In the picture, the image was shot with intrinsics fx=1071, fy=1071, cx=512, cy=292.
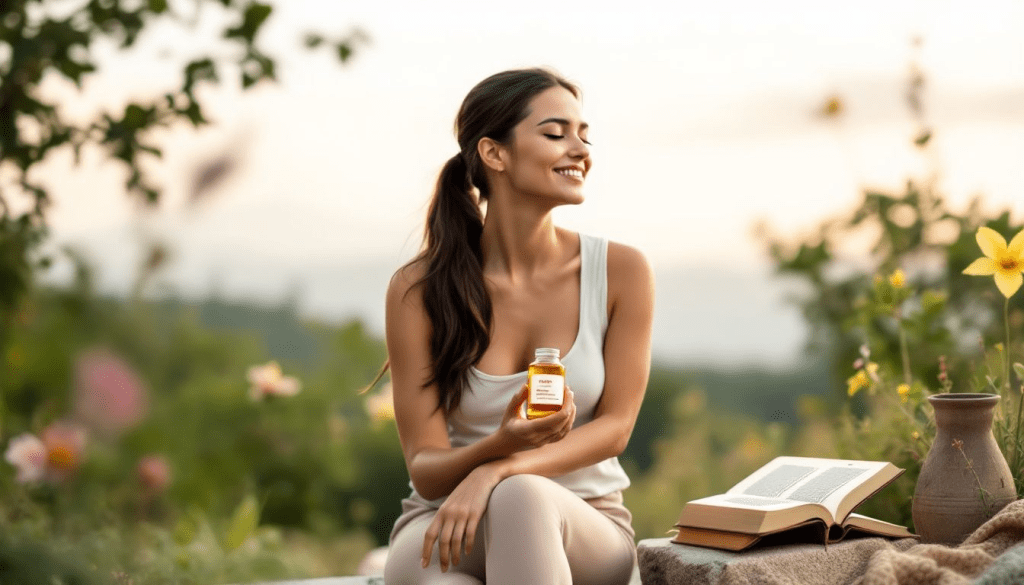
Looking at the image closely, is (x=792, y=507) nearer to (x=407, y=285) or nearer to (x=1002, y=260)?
(x=1002, y=260)

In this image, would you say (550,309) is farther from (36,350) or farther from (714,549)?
(36,350)

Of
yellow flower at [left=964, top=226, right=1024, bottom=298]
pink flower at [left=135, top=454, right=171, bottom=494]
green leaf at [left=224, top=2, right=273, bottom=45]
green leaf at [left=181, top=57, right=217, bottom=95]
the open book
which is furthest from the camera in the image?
pink flower at [left=135, top=454, right=171, bottom=494]

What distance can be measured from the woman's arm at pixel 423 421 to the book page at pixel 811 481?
1.82 ft

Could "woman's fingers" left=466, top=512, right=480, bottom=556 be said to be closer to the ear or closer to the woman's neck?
the woman's neck

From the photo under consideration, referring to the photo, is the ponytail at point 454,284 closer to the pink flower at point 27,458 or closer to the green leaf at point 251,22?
the green leaf at point 251,22

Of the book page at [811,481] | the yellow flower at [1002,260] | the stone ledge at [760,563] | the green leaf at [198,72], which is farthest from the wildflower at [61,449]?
the yellow flower at [1002,260]

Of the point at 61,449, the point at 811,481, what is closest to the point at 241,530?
the point at 61,449

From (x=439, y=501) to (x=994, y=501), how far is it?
4.46ft

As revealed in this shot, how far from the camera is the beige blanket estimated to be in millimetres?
2131

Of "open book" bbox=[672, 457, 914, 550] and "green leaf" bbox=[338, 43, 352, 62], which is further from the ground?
"green leaf" bbox=[338, 43, 352, 62]

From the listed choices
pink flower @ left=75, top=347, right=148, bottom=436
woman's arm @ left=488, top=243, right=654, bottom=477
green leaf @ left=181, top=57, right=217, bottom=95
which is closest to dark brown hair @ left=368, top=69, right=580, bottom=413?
woman's arm @ left=488, top=243, right=654, bottom=477

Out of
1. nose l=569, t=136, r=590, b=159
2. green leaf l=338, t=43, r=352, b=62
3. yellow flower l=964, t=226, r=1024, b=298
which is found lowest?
yellow flower l=964, t=226, r=1024, b=298

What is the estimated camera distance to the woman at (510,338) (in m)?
2.48

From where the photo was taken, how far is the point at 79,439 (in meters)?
4.65
